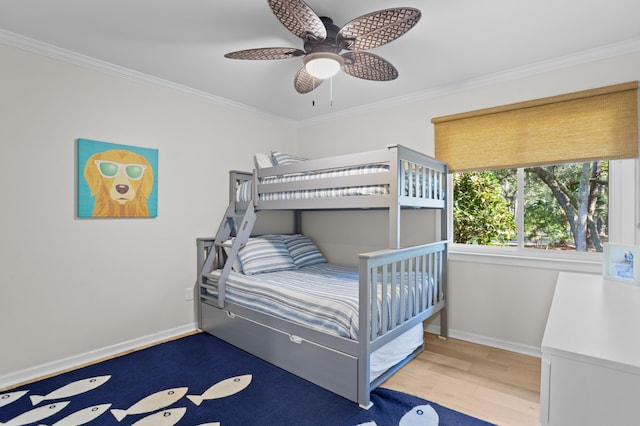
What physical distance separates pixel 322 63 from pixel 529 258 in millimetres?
2184

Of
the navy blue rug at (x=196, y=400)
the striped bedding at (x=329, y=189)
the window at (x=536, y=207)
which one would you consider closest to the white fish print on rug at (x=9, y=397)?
the navy blue rug at (x=196, y=400)

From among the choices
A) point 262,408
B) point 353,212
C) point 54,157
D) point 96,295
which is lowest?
point 262,408

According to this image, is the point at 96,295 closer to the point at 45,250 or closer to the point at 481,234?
the point at 45,250

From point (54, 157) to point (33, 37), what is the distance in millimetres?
786

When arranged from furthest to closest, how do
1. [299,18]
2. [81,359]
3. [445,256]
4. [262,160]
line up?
[262,160] < [445,256] < [81,359] < [299,18]

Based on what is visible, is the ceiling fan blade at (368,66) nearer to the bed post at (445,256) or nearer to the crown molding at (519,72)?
the crown molding at (519,72)

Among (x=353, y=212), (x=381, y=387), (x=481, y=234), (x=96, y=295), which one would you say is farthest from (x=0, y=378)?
(x=481, y=234)

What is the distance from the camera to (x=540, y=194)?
8.70 feet

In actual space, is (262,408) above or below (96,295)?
below

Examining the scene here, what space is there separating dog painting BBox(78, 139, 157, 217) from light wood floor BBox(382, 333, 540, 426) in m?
2.41

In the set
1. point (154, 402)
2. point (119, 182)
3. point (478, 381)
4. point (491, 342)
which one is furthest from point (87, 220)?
point (491, 342)

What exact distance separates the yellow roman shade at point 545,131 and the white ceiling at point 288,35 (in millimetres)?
304

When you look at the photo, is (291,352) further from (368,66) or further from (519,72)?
(519,72)

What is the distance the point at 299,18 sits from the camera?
1578 millimetres
